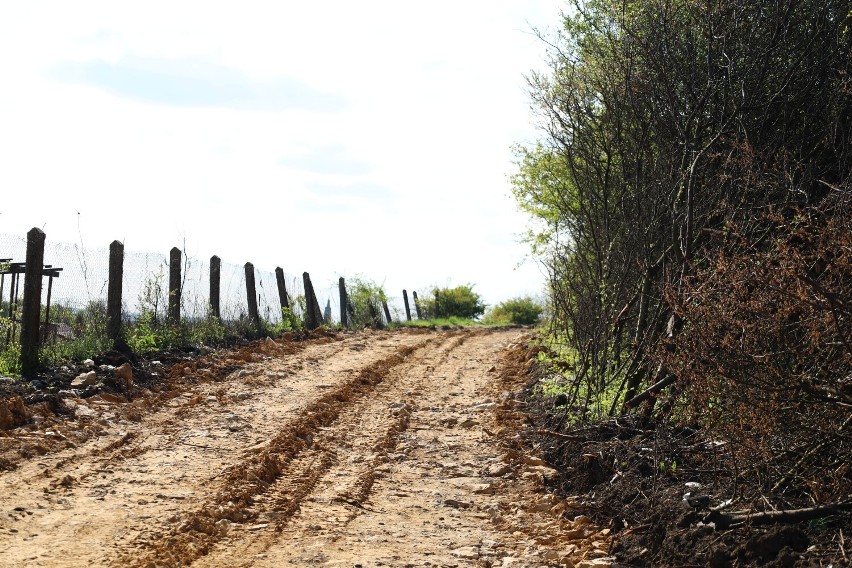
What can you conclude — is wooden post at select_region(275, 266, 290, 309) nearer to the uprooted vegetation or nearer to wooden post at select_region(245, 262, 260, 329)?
wooden post at select_region(245, 262, 260, 329)

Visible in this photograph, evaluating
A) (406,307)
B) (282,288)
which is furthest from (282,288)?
(406,307)

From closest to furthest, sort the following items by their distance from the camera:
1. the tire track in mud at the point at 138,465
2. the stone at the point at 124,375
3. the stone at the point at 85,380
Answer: the tire track in mud at the point at 138,465 < the stone at the point at 85,380 < the stone at the point at 124,375

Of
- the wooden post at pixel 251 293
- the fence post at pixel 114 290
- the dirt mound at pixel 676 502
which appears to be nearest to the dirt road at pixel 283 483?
the dirt mound at pixel 676 502

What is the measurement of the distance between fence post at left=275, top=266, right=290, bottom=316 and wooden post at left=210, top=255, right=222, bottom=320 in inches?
132

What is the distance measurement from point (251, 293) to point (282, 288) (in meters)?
2.81

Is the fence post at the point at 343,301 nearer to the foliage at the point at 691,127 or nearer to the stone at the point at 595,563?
the foliage at the point at 691,127

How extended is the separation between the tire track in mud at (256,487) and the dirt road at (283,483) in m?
0.02

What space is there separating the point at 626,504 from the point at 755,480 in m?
1.10

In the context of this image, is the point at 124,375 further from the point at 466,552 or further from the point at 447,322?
the point at 447,322

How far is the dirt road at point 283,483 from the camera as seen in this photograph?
5.43 meters

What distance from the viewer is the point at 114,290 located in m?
13.8

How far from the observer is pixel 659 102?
8.75m

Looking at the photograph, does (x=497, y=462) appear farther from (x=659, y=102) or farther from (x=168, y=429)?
(x=659, y=102)

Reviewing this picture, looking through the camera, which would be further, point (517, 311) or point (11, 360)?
point (517, 311)
